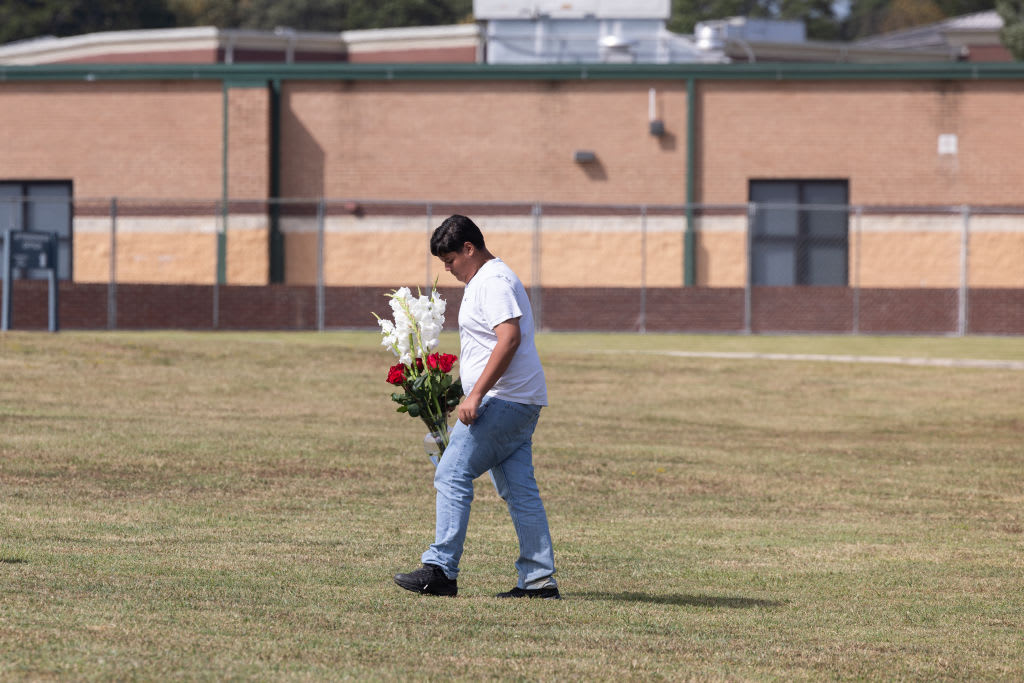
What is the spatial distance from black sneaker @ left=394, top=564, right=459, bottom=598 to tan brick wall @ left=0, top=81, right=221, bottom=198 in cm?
2847

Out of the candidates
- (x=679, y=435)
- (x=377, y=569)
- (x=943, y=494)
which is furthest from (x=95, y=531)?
(x=679, y=435)

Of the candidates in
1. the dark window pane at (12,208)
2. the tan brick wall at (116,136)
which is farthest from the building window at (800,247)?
the dark window pane at (12,208)

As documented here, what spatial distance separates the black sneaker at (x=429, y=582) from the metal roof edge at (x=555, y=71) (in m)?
27.8

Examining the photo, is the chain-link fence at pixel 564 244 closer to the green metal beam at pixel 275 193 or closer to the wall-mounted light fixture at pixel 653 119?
the green metal beam at pixel 275 193

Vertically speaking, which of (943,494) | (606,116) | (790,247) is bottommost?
(943,494)

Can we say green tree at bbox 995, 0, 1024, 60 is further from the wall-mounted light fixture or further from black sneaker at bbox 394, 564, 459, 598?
black sneaker at bbox 394, 564, 459, 598

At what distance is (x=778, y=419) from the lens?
62.7 feet

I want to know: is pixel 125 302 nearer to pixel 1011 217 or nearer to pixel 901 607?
pixel 1011 217

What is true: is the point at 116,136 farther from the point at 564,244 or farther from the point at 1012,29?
the point at 1012,29

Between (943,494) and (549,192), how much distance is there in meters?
22.3

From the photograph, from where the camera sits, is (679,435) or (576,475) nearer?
(576,475)

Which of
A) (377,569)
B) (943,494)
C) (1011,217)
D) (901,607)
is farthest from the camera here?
(1011,217)

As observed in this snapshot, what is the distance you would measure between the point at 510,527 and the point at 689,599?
3.06 metres

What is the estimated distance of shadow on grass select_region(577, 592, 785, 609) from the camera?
8.08 metres
